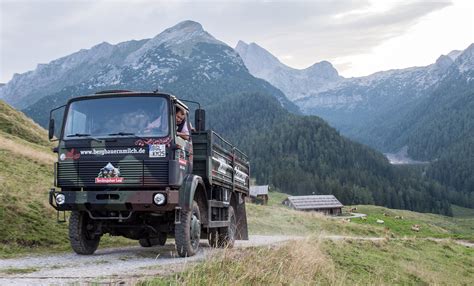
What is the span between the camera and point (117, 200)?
442 inches

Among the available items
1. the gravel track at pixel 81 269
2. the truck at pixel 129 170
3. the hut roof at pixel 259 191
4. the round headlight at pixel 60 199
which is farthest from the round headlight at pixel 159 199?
the hut roof at pixel 259 191

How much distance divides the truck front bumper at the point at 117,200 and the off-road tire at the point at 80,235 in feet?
2.90

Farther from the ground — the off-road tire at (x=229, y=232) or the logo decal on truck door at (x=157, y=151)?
the logo decal on truck door at (x=157, y=151)

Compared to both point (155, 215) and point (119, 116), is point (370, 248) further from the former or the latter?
point (119, 116)

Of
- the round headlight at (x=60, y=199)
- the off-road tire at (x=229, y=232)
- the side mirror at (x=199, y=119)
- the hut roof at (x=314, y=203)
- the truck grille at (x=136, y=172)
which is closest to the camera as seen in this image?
the truck grille at (x=136, y=172)

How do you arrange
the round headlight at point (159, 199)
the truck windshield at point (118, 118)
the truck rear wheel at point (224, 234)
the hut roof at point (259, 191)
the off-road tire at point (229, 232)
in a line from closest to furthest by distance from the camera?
the round headlight at point (159, 199), the truck windshield at point (118, 118), the truck rear wheel at point (224, 234), the off-road tire at point (229, 232), the hut roof at point (259, 191)

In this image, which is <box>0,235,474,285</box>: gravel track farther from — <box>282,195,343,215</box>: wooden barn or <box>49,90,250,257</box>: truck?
<box>282,195,343,215</box>: wooden barn

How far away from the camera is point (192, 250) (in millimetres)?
12180

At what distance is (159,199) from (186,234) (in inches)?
49.0

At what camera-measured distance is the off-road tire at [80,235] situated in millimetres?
12398

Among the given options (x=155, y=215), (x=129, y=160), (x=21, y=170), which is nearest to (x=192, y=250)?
(x=155, y=215)

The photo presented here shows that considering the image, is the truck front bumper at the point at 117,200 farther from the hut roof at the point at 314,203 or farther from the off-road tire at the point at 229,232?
the hut roof at the point at 314,203

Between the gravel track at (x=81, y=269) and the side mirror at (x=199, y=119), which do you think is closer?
the gravel track at (x=81, y=269)

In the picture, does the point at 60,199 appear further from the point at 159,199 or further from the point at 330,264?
the point at 330,264
